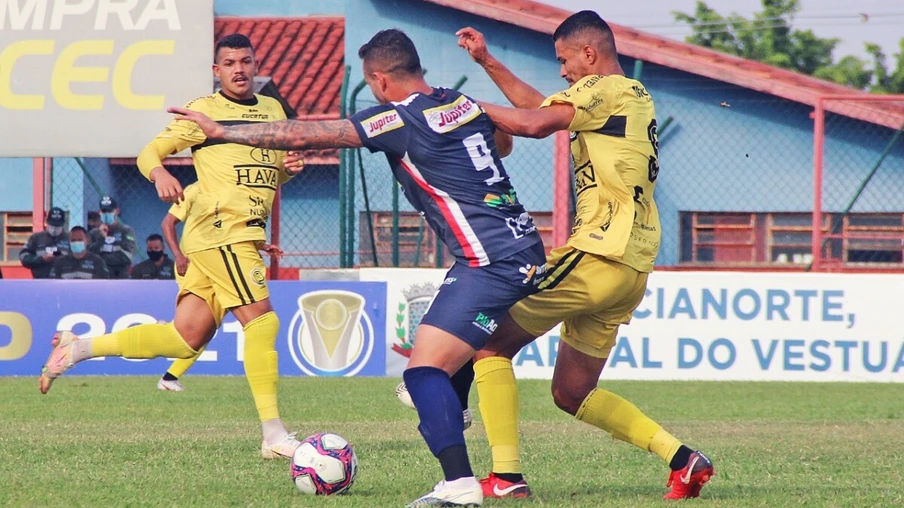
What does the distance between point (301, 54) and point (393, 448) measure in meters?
18.5

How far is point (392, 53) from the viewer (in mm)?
5188

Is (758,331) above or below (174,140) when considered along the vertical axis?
below

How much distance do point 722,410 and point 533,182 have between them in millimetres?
10378

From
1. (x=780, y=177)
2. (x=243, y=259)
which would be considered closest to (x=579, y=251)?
(x=243, y=259)

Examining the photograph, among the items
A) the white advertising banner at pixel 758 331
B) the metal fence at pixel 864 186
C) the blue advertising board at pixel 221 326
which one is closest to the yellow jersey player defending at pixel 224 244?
the blue advertising board at pixel 221 326

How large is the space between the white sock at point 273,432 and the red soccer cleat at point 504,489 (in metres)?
1.73

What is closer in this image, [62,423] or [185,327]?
[185,327]

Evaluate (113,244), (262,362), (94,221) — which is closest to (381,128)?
(262,362)

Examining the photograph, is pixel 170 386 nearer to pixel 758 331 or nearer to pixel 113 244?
pixel 113 244

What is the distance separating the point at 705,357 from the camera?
44.3ft

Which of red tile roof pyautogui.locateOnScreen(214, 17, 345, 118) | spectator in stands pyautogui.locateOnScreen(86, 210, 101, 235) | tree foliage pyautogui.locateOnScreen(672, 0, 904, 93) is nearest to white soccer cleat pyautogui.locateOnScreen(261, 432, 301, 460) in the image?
spectator in stands pyautogui.locateOnScreen(86, 210, 101, 235)

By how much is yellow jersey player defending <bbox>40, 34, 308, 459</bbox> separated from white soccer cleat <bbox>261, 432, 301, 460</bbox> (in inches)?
14.5

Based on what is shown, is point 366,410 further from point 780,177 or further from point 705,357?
point 780,177

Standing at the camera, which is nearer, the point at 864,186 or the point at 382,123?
the point at 382,123
